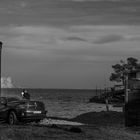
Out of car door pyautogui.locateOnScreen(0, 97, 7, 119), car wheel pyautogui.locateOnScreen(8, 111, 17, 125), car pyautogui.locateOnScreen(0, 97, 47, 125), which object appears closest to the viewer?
car wheel pyautogui.locateOnScreen(8, 111, 17, 125)

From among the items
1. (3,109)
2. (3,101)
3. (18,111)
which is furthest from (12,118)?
(3,101)

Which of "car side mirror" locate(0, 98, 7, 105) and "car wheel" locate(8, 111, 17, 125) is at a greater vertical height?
"car side mirror" locate(0, 98, 7, 105)

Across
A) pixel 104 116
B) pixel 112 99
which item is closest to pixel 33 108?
pixel 104 116

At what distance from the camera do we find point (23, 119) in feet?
74.5

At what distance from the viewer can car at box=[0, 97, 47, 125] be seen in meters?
22.6

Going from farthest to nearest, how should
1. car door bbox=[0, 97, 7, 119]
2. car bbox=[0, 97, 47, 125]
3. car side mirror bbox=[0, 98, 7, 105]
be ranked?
car side mirror bbox=[0, 98, 7, 105], car door bbox=[0, 97, 7, 119], car bbox=[0, 97, 47, 125]

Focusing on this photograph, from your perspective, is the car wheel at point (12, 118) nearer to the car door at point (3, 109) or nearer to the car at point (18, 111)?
the car at point (18, 111)

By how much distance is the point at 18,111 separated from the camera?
22594 mm

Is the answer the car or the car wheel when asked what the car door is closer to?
the car

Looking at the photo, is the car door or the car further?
the car door

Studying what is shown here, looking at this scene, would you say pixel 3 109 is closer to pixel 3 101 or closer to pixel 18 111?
pixel 3 101

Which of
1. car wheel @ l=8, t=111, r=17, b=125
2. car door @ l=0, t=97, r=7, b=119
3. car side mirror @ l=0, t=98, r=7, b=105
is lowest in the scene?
car wheel @ l=8, t=111, r=17, b=125

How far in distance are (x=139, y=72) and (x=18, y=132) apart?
486 inches

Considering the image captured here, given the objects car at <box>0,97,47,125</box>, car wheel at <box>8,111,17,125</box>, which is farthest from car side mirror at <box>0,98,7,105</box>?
car wheel at <box>8,111,17,125</box>
